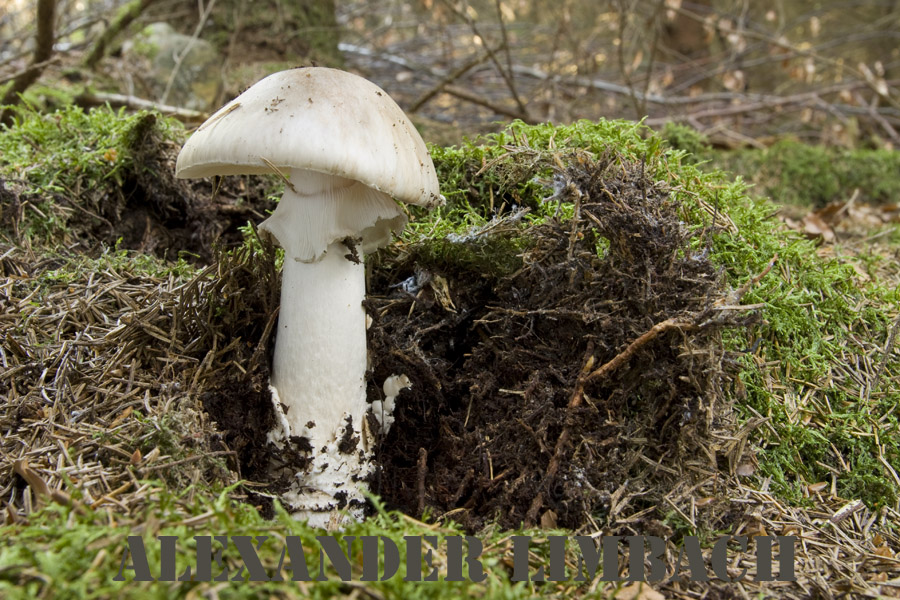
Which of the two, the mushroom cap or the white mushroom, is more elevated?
the mushroom cap

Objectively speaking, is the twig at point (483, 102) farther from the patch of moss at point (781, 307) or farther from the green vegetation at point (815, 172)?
the patch of moss at point (781, 307)

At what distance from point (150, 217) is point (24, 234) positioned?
0.68m

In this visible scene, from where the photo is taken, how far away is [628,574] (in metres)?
1.91

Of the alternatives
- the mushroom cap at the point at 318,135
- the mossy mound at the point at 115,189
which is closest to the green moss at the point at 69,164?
the mossy mound at the point at 115,189

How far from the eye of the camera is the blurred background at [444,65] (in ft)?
19.2

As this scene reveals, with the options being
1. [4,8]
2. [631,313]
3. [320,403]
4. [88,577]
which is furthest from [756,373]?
[4,8]

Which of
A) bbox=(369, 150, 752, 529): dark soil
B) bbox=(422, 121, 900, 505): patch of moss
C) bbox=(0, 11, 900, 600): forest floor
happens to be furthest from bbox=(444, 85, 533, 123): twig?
bbox=(369, 150, 752, 529): dark soil

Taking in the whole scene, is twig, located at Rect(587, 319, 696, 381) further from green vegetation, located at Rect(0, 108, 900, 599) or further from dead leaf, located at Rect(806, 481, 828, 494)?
dead leaf, located at Rect(806, 481, 828, 494)

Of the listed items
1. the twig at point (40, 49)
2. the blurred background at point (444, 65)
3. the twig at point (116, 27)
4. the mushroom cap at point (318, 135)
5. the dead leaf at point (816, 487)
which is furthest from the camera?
the blurred background at point (444, 65)

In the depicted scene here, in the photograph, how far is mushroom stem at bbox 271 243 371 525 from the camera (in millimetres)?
2430

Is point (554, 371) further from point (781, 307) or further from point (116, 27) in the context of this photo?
point (116, 27)

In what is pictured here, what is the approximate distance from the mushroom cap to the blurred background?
299 centimetres

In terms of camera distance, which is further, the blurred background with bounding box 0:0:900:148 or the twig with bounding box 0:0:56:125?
the blurred background with bounding box 0:0:900:148

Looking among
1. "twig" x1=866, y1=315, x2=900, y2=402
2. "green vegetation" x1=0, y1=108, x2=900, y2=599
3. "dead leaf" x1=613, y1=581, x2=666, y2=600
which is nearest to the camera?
"green vegetation" x1=0, y1=108, x2=900, y2=599
